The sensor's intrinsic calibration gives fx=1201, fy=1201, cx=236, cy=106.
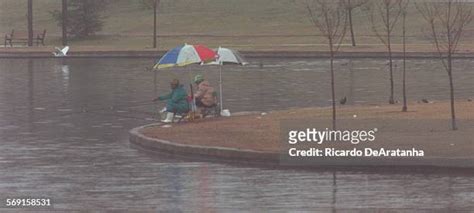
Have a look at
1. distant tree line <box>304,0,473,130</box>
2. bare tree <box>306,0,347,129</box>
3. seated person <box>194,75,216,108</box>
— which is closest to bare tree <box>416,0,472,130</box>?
distant tree line <box>304,0,473,130</box>

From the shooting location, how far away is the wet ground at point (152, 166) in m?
13.1

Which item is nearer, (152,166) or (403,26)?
(152,166)

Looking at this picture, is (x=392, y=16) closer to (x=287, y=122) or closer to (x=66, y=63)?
(x=66, y=63)

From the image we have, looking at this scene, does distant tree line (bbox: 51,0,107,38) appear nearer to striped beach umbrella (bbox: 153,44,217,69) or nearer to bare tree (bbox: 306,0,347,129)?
bare tree (bbox: 306,0,347,129)

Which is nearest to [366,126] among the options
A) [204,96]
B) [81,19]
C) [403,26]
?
[204,96]

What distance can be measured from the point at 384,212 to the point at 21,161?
658 cm

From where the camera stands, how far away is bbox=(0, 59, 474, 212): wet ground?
42.9 ft

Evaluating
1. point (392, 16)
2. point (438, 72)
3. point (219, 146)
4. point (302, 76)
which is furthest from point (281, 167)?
point (392, 16)

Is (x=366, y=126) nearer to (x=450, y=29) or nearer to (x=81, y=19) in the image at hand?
(x=450, y=29)

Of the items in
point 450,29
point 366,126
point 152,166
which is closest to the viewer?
point 152,166

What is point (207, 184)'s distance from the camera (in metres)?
14.4

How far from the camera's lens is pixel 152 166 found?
643 inches

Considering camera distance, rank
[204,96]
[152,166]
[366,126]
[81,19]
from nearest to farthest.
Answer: [152,166]
[366,126]
[204,96]
[81,19]

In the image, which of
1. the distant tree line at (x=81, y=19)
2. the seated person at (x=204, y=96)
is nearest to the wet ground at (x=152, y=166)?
the seated person at (x=204, y=96)
